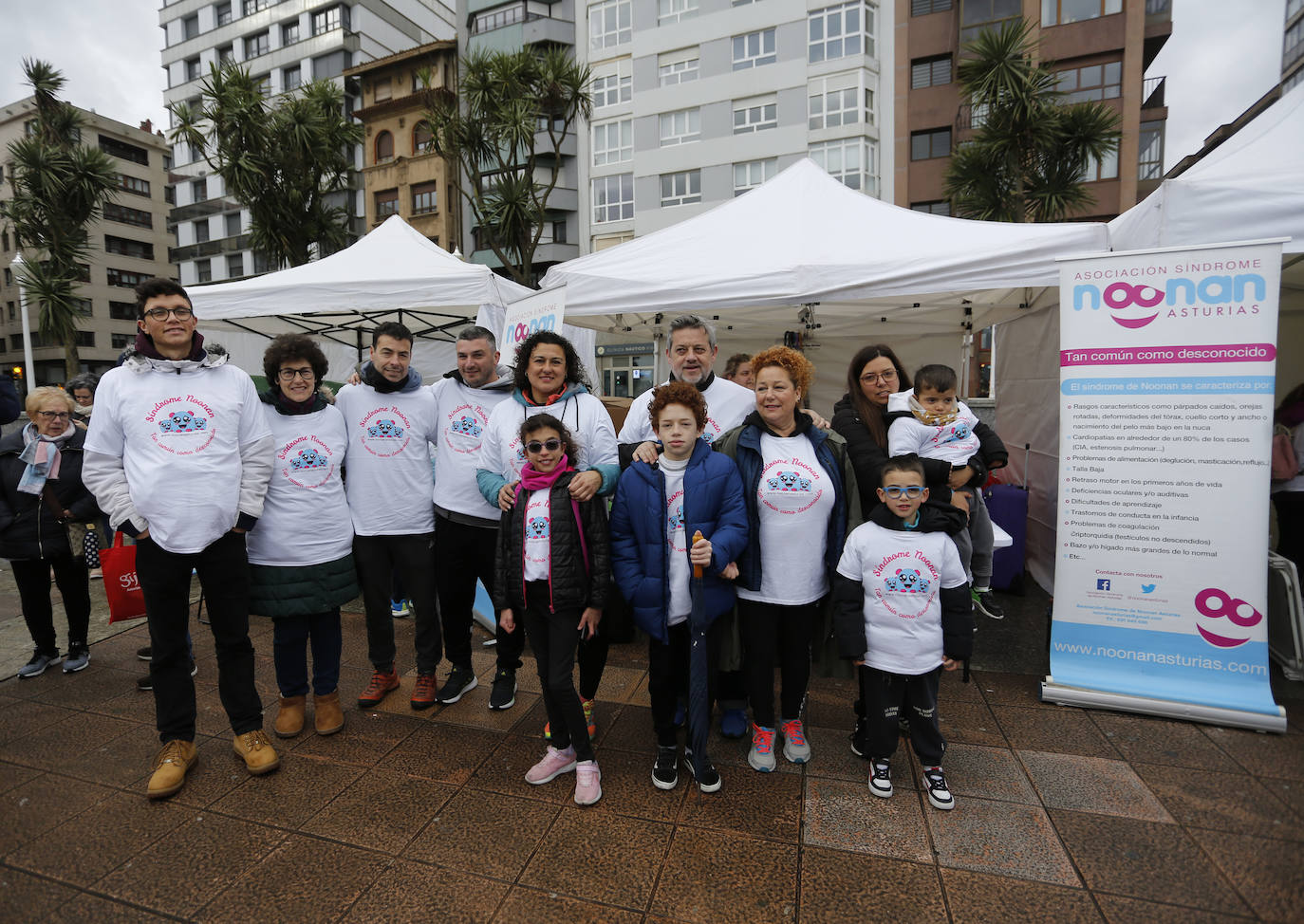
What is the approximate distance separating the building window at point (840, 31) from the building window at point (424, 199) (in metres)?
16.9

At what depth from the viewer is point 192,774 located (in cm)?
275

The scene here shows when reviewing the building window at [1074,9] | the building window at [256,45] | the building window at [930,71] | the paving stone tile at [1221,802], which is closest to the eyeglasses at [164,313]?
the paving stone tile at [1221,802]

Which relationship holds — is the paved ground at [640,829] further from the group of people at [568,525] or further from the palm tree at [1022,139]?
the palm tree at [1022,139]

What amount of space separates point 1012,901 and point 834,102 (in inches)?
991

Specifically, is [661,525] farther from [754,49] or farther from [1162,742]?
[754,49]

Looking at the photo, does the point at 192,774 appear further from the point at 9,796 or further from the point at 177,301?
the point at 177,301

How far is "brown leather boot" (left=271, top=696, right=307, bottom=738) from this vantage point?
10.0 ft

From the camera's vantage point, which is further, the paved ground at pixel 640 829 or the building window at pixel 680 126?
the building window at pixel 680 126

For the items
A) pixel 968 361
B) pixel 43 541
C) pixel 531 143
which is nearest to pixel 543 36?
pixel 531 143

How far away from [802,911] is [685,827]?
0.53m

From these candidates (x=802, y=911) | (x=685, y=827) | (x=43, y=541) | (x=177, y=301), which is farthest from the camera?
(x=43, y=541)

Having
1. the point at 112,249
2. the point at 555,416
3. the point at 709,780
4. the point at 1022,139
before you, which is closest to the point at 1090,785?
the point at 709,780

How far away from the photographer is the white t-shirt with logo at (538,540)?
253 centimetres

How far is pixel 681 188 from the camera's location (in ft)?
80.9
